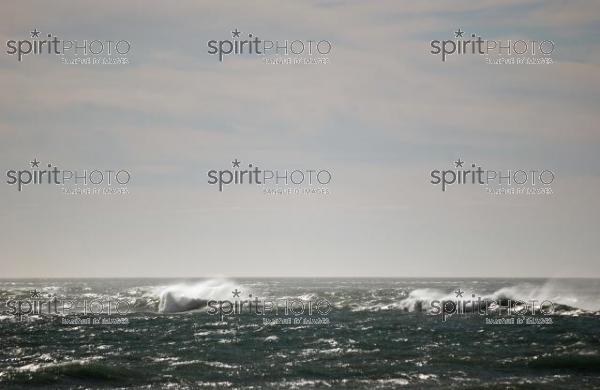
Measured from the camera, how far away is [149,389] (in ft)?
85.5

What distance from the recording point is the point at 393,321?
50.0m

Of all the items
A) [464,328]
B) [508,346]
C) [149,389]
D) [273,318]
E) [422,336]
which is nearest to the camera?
[149,389]

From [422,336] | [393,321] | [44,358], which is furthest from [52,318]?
[422,336]

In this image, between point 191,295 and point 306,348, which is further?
point 191,295

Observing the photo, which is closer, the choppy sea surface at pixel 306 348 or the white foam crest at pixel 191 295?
the choppy sea surface at pixel 306 348

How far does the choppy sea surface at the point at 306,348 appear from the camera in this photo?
2777 cm

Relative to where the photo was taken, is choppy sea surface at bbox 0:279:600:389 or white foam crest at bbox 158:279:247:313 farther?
white foam crest at bbox 158:279:247:313

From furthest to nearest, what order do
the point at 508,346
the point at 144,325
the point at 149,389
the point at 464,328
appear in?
the point at 144,325 → the point at 464,328 → the point at 508,346 → the point at 149,389

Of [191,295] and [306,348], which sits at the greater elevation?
[306,348]

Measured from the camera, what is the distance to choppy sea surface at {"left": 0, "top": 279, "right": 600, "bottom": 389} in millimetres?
27766

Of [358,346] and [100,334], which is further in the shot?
[100,334]

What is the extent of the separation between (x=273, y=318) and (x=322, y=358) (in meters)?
20.8

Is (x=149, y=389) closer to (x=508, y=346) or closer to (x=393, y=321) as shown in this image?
(x=508, y=346)

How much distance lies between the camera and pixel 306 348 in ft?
119
